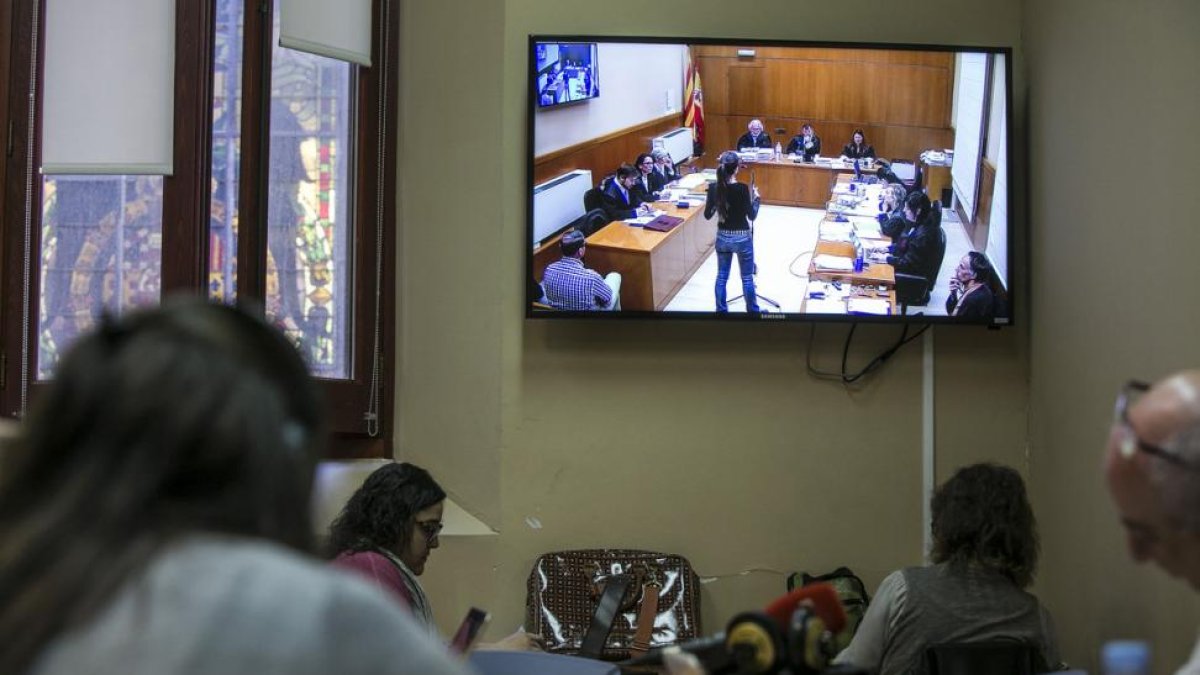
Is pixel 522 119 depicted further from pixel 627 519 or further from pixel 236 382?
pixel 236 382

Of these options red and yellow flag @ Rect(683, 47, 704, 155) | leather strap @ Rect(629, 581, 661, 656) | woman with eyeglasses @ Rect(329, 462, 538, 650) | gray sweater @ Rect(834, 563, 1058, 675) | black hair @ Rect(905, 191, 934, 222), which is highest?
red and yellow flag @ Rect(683, 47, 704, 155)

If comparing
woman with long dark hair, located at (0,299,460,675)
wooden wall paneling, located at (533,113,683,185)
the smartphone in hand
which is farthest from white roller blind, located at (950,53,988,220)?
woman with long dark hair, located at (0,299,460,675)

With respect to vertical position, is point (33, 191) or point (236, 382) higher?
point (33, 191)

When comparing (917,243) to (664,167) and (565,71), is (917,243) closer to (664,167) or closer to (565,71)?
(664,167)

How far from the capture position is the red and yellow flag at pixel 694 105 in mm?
4566

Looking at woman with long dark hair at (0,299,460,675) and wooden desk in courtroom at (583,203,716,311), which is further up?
wooden desk in courtroom at (583,203,716,311)

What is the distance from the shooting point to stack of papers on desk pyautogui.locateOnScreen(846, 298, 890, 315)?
4551 millimetres

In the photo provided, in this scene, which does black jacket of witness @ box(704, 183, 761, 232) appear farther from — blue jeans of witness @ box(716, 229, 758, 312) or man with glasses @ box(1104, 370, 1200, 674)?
man with glasses @ box(1104, 370, 1200, 674)

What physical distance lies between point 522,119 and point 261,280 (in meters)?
0.99

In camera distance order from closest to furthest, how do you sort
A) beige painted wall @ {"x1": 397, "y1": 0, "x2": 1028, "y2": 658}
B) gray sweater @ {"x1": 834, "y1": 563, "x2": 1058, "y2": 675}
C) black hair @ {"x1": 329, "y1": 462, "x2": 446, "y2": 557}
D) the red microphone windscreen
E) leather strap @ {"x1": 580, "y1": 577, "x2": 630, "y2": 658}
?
the red microphone windscreen → gray sweater @ {"x1": 834, "y1": 563, "x2": 1058, "y2": 675} → black hair @ {"x1": 329, "y1": 462, "x2": 446, "y2": 557} → leather strap @ {"x1": 580, "y1": 577, "x2": 630, "y2": 658} → beige painted wall @ {"x1": 397, "y1": 0, "x2": 1028, "y2": 658}

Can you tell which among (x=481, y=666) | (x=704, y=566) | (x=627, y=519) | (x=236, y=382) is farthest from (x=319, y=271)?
(x=236, y=382)

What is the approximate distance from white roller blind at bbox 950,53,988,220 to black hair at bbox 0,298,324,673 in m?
3.76

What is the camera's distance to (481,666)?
3.13m

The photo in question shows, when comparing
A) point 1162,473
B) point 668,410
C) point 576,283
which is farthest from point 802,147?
point 1162,473
